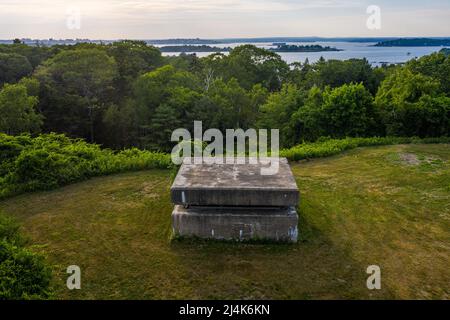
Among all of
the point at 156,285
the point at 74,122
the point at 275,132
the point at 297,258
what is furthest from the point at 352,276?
the point at 74,122

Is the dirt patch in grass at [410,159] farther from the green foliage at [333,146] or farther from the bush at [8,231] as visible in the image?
the bush at [8,231]

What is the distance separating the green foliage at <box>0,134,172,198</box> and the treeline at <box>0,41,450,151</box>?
8.67m

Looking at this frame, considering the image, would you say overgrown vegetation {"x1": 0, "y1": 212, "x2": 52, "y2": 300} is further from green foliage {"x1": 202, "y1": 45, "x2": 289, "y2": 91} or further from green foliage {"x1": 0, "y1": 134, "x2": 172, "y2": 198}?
green foliage {"x1": 202, "y1": 45, "x2": 289, "y2": 91}

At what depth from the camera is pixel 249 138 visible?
69.9 ft

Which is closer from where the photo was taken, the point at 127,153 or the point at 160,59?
the point at 127,153

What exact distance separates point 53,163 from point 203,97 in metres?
13.6

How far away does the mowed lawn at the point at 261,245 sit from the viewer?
601 centimetres

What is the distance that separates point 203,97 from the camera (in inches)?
924

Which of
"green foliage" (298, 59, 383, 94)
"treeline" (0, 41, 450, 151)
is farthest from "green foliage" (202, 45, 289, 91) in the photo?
"green foliage" (298, 59, 383, 94)

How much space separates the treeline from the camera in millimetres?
17250

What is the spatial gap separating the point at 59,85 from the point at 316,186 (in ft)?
67.3

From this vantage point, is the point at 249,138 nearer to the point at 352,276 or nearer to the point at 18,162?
the point at 18,162

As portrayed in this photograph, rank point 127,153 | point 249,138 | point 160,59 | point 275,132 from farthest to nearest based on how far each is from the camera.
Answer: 1. point 160,59
2. point 249,138
3. point 275,132
4. point 127,153

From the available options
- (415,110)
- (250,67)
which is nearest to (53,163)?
(415,110)
